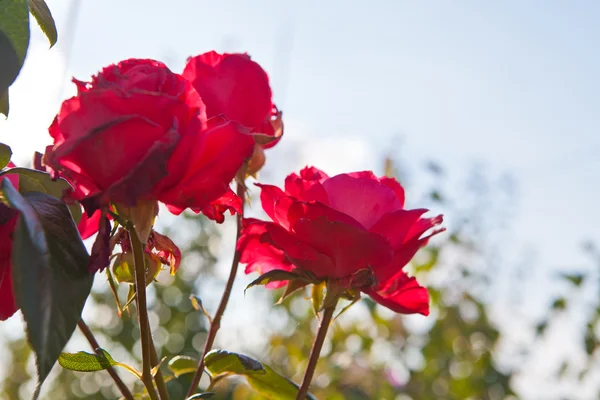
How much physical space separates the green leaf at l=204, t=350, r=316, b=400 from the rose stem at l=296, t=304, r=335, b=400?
0.07 feet

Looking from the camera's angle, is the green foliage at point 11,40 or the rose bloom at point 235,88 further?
the rose bloom at point 235,88

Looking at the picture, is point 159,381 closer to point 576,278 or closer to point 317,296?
point 317,296

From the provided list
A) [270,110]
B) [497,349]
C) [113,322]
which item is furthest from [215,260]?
[270,110]

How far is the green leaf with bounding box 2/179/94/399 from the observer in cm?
24

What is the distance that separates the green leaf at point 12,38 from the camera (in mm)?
288

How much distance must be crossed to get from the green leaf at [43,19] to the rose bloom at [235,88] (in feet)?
0.22

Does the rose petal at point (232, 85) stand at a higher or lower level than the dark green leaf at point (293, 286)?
higher

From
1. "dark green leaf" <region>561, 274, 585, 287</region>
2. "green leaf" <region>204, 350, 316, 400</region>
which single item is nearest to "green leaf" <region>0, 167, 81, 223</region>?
"green leaf" <region>204, 350, 316, 400</region>

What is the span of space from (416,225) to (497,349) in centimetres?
210

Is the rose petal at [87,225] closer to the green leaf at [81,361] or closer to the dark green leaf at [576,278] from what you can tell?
the green leaf at [81,361]

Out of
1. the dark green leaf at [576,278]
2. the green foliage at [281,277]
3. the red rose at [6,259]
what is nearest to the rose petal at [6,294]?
the red rose at [6,259]

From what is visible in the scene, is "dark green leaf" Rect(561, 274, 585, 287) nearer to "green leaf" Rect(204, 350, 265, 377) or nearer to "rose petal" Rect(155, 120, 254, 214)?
"green leaf" Rect(204, 350, 265, 377)

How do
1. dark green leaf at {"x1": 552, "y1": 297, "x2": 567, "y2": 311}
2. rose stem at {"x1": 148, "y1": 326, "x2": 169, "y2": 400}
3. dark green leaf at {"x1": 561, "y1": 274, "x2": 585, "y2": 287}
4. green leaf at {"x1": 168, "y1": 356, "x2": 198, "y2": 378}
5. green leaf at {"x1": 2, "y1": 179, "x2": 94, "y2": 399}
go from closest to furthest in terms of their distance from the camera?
1. green leaf at {"x1": 2, "y1": 179, "x2": 94, "y2": 399}
2. rose stem at {"x1": 148, "y1": 326, "x2": 169, "y2": 400}
3. green leaf at {"x1": 168, "y1": 356, "x2": 198, "y2": 378}
4. dark green leaf at {"x1": 561, "y1": 274, "x2": 585, "y2": 287}
5. dark green leaf at {"x1": 552, "y1": 297, "x2": 567, "y2": 311}

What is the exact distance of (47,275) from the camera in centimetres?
26
